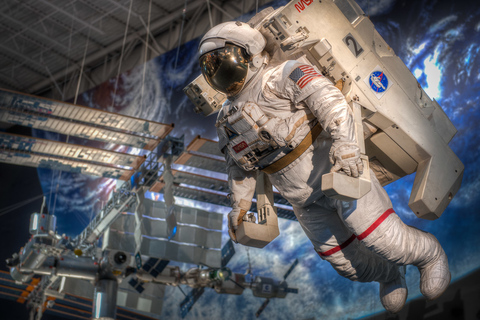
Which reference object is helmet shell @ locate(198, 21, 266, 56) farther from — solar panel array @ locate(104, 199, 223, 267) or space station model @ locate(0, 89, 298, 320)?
solar panel array @ locate(104, 199, 223, 267)

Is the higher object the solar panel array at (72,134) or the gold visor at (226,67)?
the solar panel array at (72,134)

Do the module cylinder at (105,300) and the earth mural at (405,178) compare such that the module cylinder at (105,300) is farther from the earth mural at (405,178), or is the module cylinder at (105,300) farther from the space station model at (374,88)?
the space station model at (374,88)

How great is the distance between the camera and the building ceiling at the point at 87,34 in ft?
54.9

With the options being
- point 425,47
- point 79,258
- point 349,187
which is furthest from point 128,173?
point 349,187

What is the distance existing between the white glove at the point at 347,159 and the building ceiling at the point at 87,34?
11.4m

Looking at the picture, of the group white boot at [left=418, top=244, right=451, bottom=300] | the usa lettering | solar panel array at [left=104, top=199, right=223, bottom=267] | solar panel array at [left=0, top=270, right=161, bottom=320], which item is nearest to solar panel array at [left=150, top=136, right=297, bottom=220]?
solar panel array at [left=104, top=199, right=223, bottom=267]

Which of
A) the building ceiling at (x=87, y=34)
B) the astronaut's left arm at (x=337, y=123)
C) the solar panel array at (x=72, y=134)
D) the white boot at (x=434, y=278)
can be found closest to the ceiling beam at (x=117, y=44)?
the building ceiling at (x=87, y=34)

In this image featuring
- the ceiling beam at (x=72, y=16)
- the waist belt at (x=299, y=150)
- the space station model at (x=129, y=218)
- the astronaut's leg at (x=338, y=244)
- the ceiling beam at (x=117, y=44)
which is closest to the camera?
the waist belt at (x=299, y=150)

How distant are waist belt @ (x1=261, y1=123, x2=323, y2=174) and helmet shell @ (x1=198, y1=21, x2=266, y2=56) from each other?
81 cm

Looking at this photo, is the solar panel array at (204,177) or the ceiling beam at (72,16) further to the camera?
the ceiling beam at (72,16)

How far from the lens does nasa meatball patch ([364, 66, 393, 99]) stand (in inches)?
183

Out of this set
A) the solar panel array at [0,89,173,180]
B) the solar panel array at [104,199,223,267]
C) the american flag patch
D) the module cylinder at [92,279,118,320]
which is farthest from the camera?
the solar panel array at [104,199,223,267]

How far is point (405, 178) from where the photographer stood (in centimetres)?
1060

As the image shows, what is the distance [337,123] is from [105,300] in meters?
10.7
